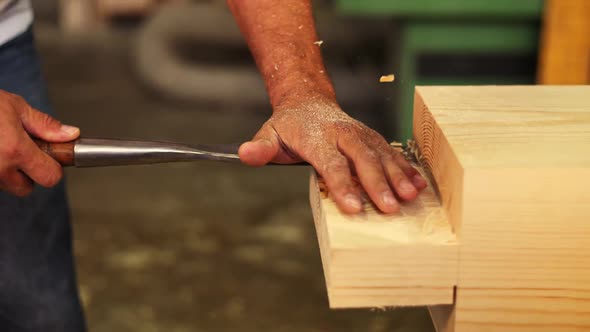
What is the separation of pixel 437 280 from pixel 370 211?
0.12 meters

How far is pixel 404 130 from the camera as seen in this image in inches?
111

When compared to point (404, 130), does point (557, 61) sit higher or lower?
higher

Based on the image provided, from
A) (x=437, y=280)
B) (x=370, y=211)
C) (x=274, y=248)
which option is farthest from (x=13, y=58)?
(x=274, y=248)

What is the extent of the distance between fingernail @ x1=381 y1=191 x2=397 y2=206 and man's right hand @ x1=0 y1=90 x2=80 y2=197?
1.47 ft

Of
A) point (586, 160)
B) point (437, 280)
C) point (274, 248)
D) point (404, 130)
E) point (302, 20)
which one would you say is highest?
point (302, 20)

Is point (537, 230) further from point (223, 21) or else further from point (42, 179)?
point (223, 21)

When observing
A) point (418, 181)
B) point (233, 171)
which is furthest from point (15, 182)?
point (233, 171)

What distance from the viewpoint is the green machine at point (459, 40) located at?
259cm

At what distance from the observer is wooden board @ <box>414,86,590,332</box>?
2.46 feet

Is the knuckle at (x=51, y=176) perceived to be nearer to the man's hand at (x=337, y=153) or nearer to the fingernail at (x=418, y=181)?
the man's hand at (x=337, y=153)

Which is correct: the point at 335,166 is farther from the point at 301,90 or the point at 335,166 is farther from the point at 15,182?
the point at 15,182

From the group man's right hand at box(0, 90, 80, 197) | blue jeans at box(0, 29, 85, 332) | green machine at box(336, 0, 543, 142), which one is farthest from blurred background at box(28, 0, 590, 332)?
man's right hand at box(0, 90, 80, 197)

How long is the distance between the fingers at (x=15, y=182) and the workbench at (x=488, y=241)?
0.48 meters

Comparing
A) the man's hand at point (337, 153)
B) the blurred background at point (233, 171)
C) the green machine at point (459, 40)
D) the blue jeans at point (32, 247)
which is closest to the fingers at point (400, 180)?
the man's hand at point (337, 153)
